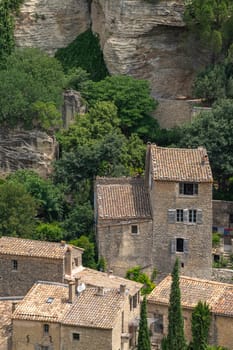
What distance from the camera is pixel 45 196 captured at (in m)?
79.2

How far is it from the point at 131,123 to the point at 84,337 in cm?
2144

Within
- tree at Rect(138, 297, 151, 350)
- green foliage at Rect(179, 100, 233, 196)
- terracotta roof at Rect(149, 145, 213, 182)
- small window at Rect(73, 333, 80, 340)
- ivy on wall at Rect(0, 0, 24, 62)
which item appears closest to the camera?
tree at Rect(138, 297, 151, 350)

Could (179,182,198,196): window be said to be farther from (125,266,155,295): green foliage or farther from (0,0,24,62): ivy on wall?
(0,0,24,62): ivy on wall

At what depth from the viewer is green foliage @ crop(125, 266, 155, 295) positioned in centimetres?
7375

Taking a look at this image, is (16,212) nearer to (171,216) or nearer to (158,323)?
(171,216)

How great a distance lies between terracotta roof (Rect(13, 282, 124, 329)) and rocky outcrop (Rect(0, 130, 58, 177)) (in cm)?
1501

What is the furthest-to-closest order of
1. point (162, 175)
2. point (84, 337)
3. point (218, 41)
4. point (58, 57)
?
point (58, 57), point (218, 41), point (162, 175), point (84, 337)

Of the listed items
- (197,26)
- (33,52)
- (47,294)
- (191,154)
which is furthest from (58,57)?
(47,294)

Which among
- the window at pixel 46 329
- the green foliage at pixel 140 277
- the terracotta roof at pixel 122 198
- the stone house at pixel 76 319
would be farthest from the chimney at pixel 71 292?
the terracotta roof at pixel 122 198

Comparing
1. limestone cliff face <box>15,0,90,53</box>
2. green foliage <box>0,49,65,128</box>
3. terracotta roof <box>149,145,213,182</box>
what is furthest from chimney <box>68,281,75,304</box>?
limestone cliff face <box>15,0,90,53</box>

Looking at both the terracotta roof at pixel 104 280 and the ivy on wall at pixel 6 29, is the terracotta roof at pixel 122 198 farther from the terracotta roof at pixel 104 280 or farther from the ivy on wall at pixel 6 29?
the ivy on wall at pixel 6 29

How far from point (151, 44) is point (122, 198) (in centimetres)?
1540

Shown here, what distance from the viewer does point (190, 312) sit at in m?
68.2

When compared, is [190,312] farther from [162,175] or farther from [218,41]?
[218,41]
